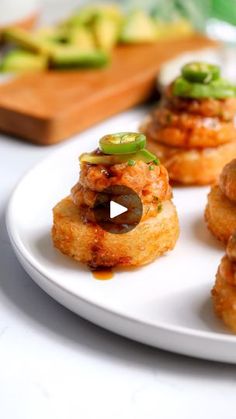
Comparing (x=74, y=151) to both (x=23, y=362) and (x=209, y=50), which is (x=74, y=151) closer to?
(x=23, y=362)

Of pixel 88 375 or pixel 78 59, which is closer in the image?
pixel 88 375

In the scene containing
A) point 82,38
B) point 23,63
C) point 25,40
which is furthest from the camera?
point 82,38

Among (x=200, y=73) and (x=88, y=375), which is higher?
(x=200, y=73)

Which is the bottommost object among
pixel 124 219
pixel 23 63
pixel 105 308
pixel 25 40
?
pixel 23 63

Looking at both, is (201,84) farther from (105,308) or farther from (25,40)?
(25,40)

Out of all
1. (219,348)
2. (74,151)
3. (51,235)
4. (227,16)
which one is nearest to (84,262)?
(51,235)

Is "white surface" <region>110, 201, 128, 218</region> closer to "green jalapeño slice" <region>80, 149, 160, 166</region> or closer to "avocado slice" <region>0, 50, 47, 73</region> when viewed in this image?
"green jalapeño slice" <region>80, 149, 160, 166</region>

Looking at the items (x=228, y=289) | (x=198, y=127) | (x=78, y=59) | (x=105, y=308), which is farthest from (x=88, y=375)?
(x=78, y=59)
